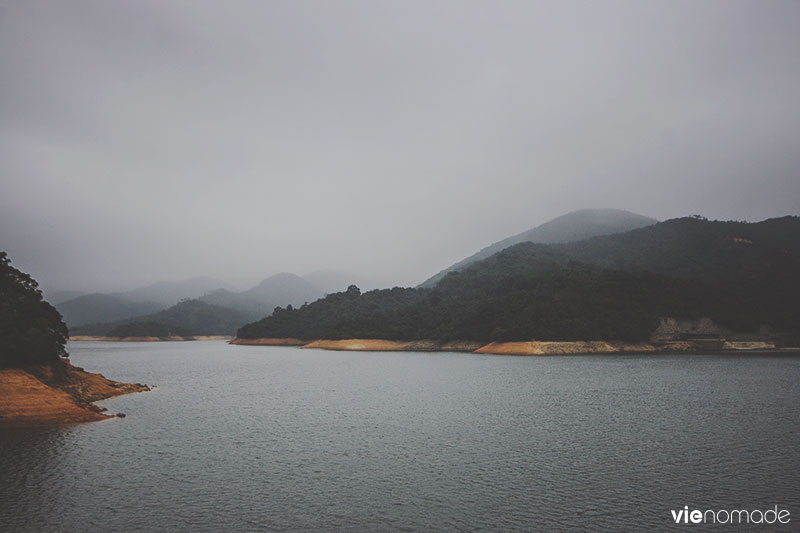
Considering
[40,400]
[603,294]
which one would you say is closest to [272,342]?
[603,294]

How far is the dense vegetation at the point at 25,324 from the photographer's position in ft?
87.2

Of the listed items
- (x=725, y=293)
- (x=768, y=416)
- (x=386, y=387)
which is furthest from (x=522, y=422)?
(x=725, y=293)

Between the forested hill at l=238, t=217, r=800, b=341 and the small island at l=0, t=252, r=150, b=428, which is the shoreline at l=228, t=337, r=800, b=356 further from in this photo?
the small island at l=0, t=252, r=150, b=428

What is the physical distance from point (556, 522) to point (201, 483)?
1038 centimetres

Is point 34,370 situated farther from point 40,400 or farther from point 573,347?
point 573,347

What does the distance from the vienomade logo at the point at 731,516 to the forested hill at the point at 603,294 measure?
2909 inches

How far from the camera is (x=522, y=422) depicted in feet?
75.0

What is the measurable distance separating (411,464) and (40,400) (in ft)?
74.0

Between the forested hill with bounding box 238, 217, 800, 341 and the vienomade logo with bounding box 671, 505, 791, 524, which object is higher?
the forested hill with bounding box 238, 217, 800, 341

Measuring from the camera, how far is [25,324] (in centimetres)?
2880

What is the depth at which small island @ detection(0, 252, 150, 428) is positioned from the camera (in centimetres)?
2459

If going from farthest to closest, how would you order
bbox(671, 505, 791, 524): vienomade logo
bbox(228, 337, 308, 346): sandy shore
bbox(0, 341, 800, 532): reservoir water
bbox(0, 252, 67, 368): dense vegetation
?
bbox(228, 337, 308, 346): sandy shore, bbox(0, 252, 67, 368): dense vegetation, bbox(0, 341, 800, 532): reservoir water, bbox(671, 505, 791, 524): vienomade logo

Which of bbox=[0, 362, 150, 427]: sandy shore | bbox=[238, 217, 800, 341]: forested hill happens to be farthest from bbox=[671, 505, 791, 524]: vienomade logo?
bbox=[238, 217, 800, 341]: forested hill

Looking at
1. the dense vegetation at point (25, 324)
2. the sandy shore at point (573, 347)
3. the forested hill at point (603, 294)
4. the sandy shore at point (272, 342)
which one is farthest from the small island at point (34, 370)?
the sandy shore at point (272, 342)
